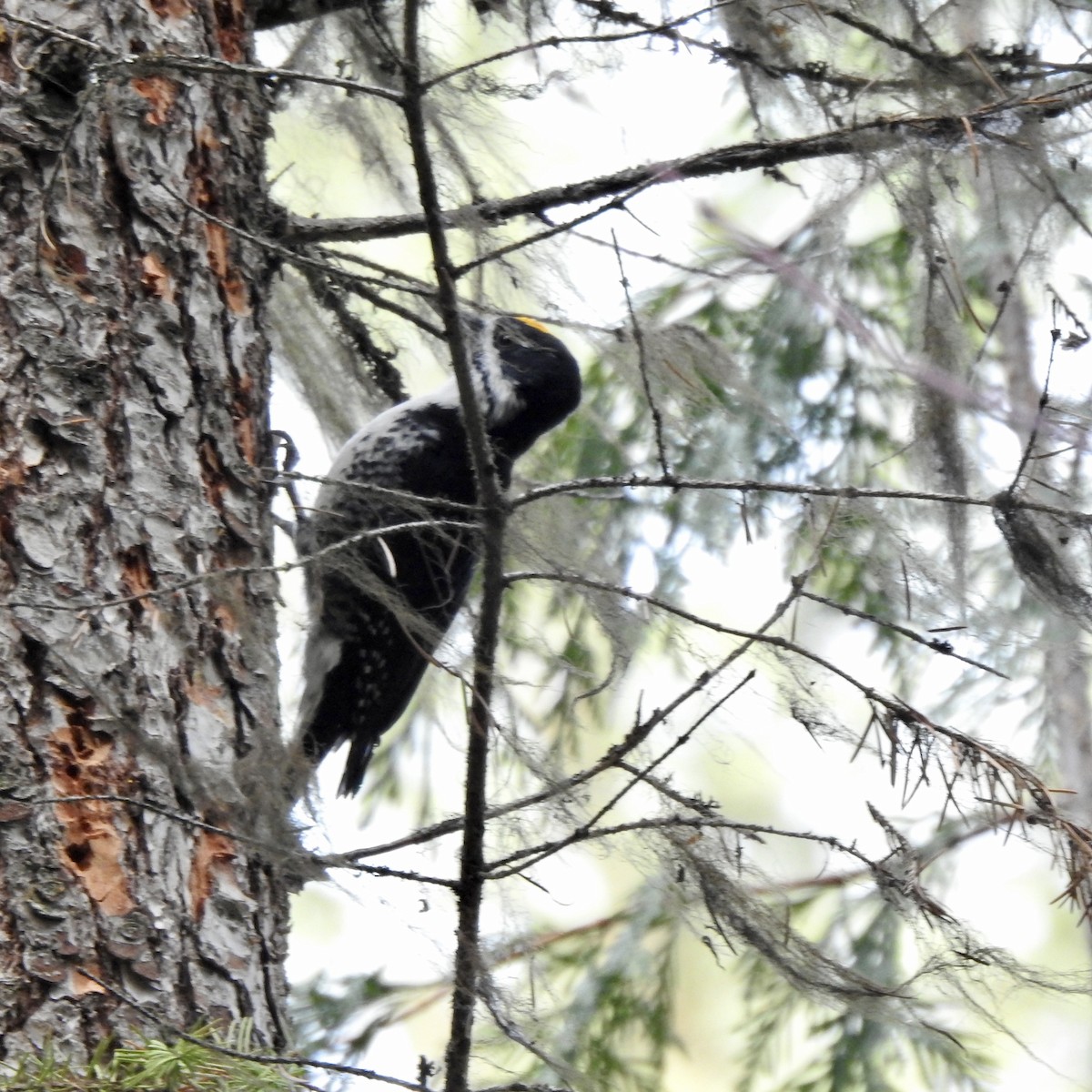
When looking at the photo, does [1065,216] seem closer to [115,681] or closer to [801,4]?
[801,4]

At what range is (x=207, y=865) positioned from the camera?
212 cm

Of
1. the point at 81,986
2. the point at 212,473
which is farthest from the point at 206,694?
the point at 81,986

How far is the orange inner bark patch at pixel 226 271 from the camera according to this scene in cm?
254

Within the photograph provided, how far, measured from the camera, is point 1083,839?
1.77 m

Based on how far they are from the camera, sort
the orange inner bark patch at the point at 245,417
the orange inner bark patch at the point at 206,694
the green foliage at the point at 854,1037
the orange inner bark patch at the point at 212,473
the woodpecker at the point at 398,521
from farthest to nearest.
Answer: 1. the green foliage at the point at 854,1037
2. the woodpecker at the point at 398,521
3. the orange inner bark patch at the point at 245,417
4. the orange inner bark patch at the point at 212,473
5. the orange inner bark patch at the point at 206,694

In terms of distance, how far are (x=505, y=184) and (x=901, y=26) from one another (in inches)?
34.1

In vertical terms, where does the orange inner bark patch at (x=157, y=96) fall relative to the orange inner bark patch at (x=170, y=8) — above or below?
below

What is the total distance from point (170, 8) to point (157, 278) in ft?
1.81

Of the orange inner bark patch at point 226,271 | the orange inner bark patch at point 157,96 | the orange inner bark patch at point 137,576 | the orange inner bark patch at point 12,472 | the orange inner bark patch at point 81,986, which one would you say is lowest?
the orange inner bark patch at point 81,986

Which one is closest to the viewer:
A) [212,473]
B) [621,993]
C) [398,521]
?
[212,473]

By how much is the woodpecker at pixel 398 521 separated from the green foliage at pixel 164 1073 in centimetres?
139

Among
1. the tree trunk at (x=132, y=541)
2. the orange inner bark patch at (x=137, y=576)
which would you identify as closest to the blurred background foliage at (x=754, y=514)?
the tree trunk at (x=132, y=541)

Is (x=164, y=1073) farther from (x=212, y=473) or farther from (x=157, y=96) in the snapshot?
(x=157, y=96)

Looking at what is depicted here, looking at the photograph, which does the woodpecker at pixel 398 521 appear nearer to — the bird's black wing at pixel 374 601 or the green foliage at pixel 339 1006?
the bird's black wing at pixel 374 601
